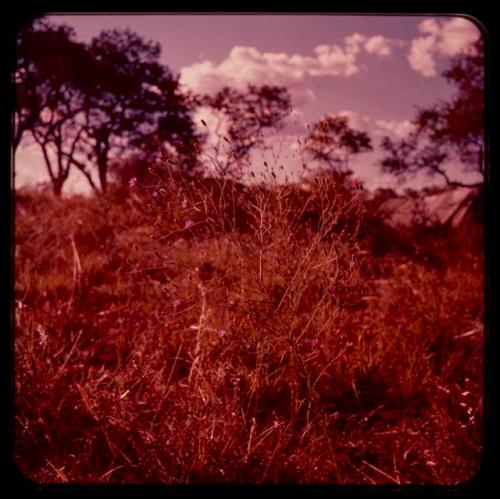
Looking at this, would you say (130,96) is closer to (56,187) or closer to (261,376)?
(56,187)

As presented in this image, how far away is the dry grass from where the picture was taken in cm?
206

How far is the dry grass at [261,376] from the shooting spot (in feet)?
6.75

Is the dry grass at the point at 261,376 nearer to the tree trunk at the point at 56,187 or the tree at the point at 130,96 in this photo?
the tree trunk at the point at 56,187

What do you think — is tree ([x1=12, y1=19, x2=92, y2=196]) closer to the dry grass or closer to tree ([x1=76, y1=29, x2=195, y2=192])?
tree ([x1=76, y1=29, x2=195, y2=192])

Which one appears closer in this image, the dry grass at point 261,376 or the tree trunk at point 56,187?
the dry grass at point 261,376

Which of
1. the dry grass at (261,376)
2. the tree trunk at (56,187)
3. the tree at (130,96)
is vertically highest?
the tree at (130,96)

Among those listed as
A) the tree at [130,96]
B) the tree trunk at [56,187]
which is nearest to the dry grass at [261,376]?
the tree trunk at [56,187]

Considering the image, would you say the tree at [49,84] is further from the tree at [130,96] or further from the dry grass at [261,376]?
the dry grass at [261,376]

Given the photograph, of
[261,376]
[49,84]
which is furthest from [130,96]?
[261,376]

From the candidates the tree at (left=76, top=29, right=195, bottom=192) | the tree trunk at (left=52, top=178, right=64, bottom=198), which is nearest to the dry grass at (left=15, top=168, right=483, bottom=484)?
the tree trunk at (left=52, top=178, right=64, bottom=198)

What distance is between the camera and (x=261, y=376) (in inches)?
102

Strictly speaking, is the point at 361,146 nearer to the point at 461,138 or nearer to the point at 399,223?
the point at 461,138

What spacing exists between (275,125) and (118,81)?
15.0 m

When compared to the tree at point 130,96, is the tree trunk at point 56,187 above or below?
below
